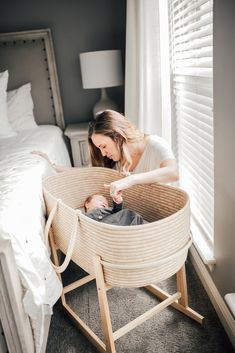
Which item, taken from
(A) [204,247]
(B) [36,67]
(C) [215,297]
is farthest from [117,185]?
(B) [36,67]

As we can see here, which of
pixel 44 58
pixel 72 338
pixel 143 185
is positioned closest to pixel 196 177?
pixel 143 185

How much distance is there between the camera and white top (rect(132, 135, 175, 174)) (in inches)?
58.2

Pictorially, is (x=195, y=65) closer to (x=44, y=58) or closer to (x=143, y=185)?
(x=143, y=185)

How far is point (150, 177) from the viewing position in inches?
53.2

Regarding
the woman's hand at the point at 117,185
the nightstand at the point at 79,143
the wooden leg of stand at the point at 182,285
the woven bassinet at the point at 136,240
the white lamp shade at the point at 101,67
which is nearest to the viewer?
the woven bassinet at the point at 136,240

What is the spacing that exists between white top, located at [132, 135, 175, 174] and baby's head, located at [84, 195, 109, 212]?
25cm

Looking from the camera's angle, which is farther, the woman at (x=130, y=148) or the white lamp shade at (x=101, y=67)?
the white lamp shade at (x=101, y=67)

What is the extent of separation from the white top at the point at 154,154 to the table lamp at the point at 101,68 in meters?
1.14

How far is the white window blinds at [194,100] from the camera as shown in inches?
57.8

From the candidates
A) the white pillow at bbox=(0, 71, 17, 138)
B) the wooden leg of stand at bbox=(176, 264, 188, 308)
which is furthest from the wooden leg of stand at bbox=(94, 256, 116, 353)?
the white pillow at bbox=(0, 71, 17, 138)

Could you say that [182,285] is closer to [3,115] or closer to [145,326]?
[145,326]

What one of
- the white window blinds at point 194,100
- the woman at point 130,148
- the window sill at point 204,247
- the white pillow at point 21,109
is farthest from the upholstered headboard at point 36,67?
the window sill at point 204,247

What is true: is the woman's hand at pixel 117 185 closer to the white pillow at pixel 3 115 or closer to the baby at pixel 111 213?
the baby at pixel 111 213

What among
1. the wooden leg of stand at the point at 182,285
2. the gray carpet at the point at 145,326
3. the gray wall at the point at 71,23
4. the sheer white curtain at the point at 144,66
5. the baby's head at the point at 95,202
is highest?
the gray wall at the point at 71,23
